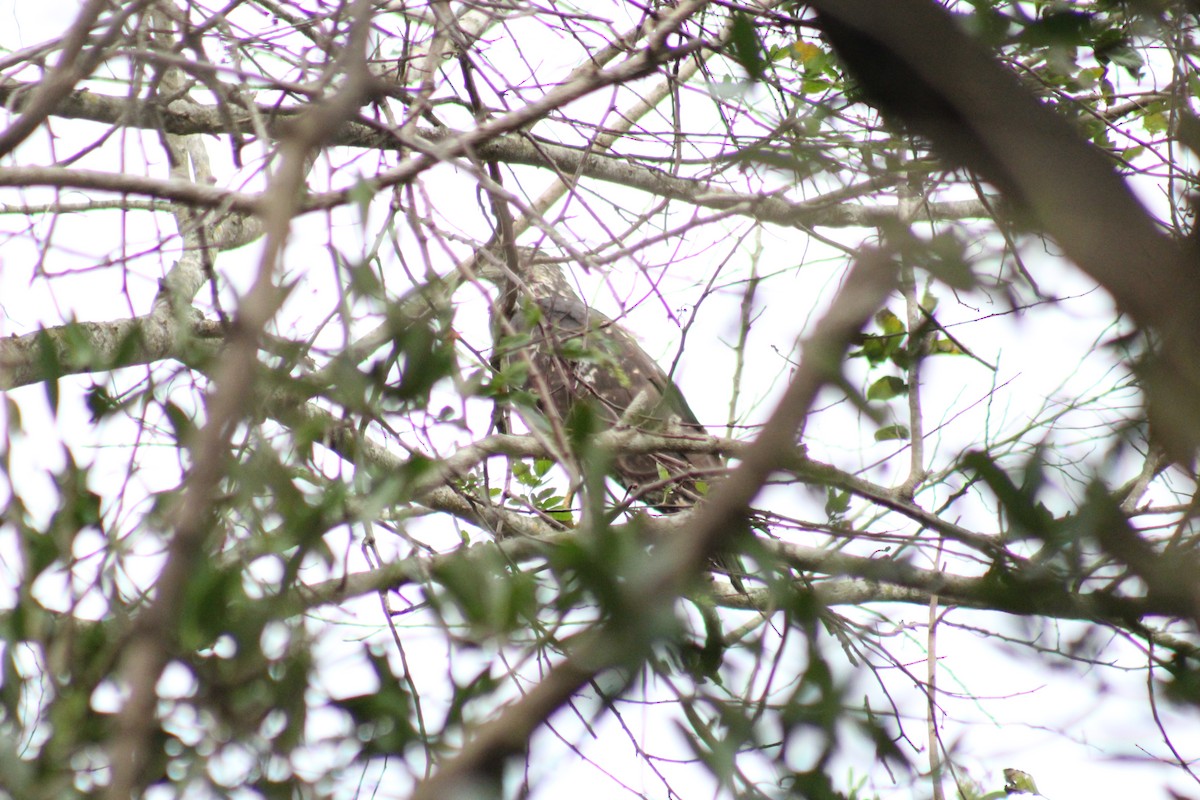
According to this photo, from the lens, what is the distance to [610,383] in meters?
5.03

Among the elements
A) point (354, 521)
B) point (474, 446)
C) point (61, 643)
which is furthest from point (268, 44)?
point (61, 643)

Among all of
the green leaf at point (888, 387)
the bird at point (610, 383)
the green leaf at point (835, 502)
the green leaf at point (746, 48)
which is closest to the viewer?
the green leaf at point (746, 48)

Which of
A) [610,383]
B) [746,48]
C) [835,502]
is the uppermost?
[610,383]

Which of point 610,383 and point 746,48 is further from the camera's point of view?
point 610,383

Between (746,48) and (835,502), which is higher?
(746,48)

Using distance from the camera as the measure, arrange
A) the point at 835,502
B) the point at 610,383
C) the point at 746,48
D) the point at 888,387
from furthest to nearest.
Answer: the point at 610,383 → the point at 888,387 → the point at 835,502 → the point at 746,48

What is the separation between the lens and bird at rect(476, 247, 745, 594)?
1.71 metres

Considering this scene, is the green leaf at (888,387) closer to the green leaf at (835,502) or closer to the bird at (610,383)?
the bird at (610,383)

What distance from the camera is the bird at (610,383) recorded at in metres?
1.71

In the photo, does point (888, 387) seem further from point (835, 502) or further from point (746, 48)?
point (746, 48)

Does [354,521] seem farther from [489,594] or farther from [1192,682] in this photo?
[1192,682]

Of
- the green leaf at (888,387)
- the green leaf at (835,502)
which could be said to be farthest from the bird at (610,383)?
the green leaf at (888,387)

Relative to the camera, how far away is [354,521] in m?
1.16

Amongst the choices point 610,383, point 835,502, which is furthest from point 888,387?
point 610,383
